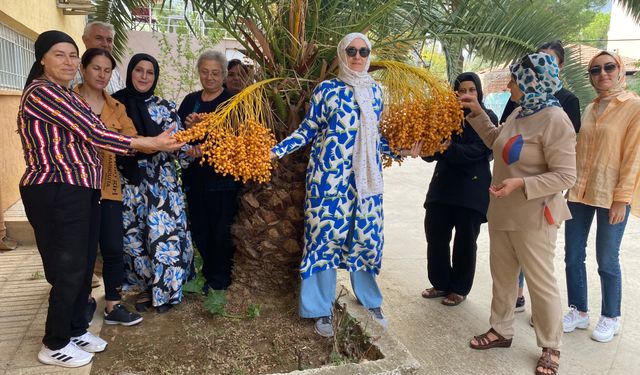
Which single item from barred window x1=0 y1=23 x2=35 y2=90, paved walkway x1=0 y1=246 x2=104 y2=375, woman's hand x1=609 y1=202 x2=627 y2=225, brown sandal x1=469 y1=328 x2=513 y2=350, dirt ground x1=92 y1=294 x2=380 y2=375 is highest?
barred window x1=0 y1=23 x2=35 y2=90

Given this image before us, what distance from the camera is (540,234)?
291 centimetres

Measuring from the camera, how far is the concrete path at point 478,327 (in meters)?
3.15

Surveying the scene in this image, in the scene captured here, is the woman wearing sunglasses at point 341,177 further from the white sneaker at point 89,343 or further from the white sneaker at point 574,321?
the white sneaker at point 574,321

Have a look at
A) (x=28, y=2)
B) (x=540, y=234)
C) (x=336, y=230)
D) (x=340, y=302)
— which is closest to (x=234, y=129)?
(x=336, y=230)

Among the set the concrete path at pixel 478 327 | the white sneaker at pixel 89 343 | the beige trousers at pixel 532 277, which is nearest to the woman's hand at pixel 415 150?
the beige trousers at pixel 532 277

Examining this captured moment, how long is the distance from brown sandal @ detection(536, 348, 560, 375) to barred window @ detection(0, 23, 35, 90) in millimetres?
6034

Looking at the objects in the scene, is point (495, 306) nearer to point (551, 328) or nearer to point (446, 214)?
point (551, 328)

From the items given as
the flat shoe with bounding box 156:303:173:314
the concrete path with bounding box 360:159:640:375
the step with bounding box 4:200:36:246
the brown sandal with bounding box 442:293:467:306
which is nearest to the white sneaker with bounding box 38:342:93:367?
the flat shoe with bounding box 156:303:173:314

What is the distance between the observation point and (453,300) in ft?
13.2

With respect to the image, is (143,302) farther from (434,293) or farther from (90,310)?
(434,293)

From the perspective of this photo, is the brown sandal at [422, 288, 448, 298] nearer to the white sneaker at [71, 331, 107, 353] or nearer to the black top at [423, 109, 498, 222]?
the black top at [423, 109, 498, 222]

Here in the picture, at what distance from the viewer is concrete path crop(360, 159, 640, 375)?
315 cm

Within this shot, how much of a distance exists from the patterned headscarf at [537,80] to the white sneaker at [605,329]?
167 cm

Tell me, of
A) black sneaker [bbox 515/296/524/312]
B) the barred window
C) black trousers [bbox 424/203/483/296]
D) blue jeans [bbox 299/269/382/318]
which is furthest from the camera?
the barred window
